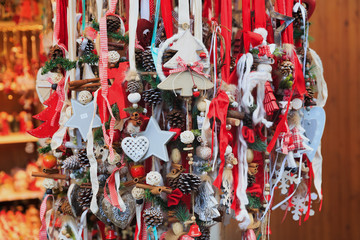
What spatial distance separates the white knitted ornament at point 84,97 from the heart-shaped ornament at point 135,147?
0.15 meters

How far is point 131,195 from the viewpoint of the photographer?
0.91 m

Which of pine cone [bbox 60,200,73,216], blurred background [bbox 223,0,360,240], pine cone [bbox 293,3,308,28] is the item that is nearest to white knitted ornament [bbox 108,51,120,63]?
pine cone [bbox 60,200,73,216]

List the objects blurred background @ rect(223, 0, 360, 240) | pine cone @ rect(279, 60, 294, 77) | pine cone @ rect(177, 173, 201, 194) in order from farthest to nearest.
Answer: blurred background @ rect(223, 0, 360, 240), pine cone @ rect(279, 60, 294, 77), pine cone @ rect(177, 173, 201, 194)

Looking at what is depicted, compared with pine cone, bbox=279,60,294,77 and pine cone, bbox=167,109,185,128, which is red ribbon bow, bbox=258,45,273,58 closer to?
pine cone, bbox=279,60,294,77

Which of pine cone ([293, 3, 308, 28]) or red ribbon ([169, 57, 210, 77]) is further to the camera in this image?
pine cone ([293, 3, 308, 28])

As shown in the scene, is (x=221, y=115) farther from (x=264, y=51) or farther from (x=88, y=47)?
(x=88, y=47)

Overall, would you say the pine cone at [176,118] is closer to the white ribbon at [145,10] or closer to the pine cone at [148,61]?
the pine cone at [148,61]

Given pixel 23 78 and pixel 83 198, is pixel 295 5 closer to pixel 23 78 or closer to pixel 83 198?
pixel 83 198

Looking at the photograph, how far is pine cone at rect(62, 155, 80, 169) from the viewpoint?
2.97ft

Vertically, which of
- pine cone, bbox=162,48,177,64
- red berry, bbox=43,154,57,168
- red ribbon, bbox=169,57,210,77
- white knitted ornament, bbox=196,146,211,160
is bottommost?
red berry, bbox=43,154,57,168

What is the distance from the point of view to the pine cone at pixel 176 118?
84cm

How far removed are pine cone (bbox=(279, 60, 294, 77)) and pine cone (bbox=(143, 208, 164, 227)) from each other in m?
0.45

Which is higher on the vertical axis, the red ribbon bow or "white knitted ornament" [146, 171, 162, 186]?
the red ribbon bow

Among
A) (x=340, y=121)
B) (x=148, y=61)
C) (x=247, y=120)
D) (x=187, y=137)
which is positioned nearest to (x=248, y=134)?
(x=247, y=120)
